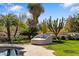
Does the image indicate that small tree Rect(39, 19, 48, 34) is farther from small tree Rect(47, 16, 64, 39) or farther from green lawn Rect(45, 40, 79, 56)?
green lawn Rect(45, 40, 79, 56)

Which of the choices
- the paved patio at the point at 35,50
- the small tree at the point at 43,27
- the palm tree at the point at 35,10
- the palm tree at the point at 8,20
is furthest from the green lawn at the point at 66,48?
the palm tree at the point at 8,20

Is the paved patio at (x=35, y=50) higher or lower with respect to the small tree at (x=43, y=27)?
lower

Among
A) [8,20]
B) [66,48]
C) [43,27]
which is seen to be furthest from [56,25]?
[8,20]

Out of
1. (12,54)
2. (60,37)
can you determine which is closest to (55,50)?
(60,37)

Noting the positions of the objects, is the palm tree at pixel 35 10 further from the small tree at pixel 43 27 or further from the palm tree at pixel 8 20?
the palm tree at pixel 8 20

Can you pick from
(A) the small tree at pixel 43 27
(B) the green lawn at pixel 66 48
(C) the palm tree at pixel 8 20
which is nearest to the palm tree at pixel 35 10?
(A) the small tree at pixel 43 27

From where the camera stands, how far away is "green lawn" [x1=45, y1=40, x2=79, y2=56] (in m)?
4.59

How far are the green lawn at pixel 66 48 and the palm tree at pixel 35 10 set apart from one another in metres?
0.38

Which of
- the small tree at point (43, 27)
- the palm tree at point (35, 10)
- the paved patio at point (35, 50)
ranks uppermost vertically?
the palm tree at point (35, 10)

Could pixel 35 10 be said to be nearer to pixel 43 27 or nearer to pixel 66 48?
pixel 43 27

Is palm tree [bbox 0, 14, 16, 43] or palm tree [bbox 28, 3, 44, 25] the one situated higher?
palm tree [bbox 28, 3, 44, 25]

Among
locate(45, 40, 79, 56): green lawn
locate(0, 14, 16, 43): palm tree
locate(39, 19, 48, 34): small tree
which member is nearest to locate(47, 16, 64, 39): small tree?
locate(39, 19, 48, 34): small tree

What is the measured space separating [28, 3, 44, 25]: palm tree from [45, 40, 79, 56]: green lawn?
1.25 ft

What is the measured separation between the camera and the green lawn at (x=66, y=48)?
459cm
